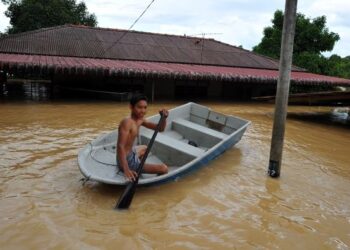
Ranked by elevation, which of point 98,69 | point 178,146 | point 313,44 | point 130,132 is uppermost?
point 313,44

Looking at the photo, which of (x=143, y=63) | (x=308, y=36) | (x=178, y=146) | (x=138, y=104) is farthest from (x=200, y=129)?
(x=308, y=36)

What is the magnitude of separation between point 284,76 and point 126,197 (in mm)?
2701

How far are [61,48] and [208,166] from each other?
12139 millimetres

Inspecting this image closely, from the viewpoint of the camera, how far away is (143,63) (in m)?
15.2

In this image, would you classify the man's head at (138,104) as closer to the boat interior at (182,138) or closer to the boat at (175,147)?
the boat at (175,147)

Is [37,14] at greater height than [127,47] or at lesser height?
greater

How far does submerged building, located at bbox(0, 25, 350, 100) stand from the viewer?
510 inches

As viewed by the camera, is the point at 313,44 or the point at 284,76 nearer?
the point at 284,76

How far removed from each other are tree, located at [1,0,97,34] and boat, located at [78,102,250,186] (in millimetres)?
21412

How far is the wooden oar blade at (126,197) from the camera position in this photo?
378 centimetres

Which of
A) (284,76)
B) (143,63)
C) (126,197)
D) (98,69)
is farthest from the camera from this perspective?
(143,63)

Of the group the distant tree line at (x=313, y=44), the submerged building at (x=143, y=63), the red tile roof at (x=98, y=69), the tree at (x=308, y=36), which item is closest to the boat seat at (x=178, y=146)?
the red tile roof at (x=98, y=69)

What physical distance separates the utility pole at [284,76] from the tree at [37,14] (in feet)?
78.2

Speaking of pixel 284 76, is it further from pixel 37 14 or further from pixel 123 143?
pixel 37 14
